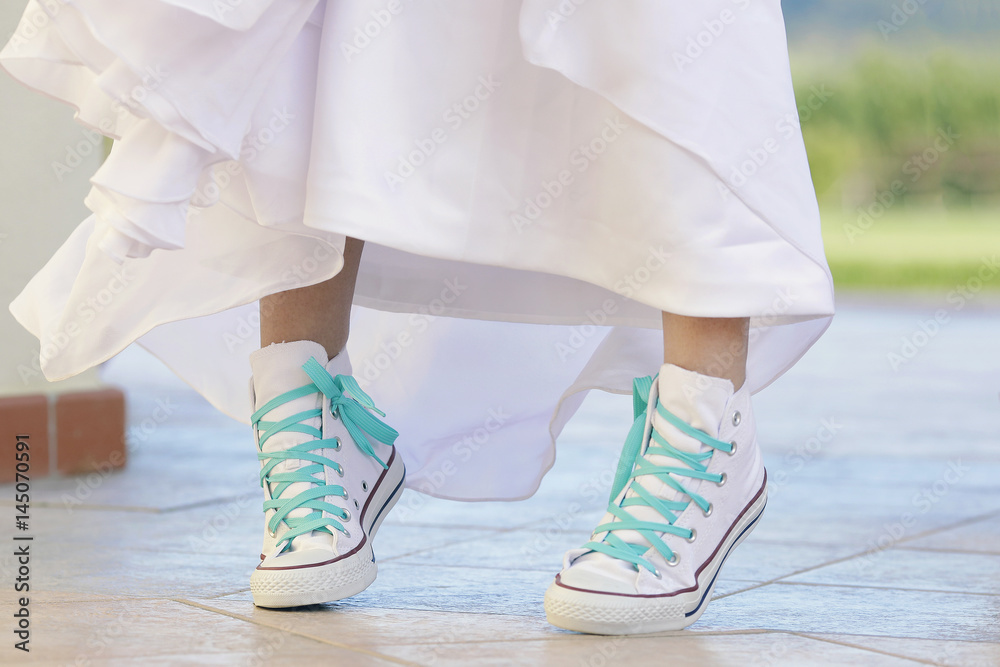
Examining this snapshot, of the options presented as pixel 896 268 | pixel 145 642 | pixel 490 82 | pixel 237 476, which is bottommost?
pixel 896 268

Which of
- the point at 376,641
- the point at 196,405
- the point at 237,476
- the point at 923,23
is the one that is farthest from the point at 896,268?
the point at 376,641

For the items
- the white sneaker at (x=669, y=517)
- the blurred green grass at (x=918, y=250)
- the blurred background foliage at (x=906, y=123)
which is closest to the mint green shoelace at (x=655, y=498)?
the white sneaker at (x=669, y=517)

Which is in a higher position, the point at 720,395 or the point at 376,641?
the point at 720,395

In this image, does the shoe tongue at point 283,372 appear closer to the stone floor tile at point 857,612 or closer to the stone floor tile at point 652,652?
the stone floor tile at point 652,652

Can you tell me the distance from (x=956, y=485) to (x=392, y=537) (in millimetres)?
985

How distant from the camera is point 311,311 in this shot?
41.9 inches

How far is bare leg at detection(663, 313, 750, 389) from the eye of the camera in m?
0.96

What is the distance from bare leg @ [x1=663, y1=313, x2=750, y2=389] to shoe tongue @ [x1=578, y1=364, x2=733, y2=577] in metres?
0.01

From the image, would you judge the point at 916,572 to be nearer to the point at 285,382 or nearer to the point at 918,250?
the point at 285,382

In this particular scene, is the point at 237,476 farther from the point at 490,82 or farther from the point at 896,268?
the point at 896,268

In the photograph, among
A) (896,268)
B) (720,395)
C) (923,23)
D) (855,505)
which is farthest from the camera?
(923,23)

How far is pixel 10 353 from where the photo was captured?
74.2 inches

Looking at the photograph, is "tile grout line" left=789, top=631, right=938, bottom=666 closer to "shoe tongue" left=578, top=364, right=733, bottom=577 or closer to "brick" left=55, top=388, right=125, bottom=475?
"shoe tongue" left=578, top=364, right=733, bottom=577

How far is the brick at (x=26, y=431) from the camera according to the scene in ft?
6.00
